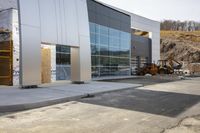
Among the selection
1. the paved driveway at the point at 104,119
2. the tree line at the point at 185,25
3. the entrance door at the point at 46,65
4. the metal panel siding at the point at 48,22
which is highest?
the tree line at the point at 185,25

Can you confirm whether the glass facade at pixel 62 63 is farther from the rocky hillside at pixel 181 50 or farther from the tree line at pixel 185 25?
the tree line at pixel 185 25

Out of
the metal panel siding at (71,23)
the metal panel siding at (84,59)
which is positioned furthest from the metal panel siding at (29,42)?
the metal panel siding at (84,59)

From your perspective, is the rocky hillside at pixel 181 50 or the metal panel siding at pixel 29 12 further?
the rocky hillside at pixel 181 50

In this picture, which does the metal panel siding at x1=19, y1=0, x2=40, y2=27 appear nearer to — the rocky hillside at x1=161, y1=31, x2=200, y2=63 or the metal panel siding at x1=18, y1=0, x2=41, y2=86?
the metal panel siding at x1=18, y1=0, x2=41, y2=86

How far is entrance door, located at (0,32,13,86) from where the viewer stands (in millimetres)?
18938

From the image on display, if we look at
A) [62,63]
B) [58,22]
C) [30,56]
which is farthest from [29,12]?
[62,63]

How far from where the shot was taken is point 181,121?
341 inches

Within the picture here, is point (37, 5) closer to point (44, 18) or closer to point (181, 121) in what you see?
point (44, 18)

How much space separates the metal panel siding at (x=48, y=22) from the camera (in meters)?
17.2

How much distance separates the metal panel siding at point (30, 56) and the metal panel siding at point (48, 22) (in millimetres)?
647

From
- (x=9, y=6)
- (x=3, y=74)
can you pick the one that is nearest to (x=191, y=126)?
(x=3, y=74)

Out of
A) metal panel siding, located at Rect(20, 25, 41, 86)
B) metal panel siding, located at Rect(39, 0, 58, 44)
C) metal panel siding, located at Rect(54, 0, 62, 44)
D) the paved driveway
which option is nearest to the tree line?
metal panel siding, located at Rect(54, 0, 62, 44)

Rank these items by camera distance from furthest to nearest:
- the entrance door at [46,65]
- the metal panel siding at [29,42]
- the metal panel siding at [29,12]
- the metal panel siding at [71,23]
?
1. the entrance door at [46,65]
2. the metal panel siding at [71,23]
3. the metal panel siding at [29,12]
4. the metal panel siding at [29,42]

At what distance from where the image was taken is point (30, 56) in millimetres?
16125
